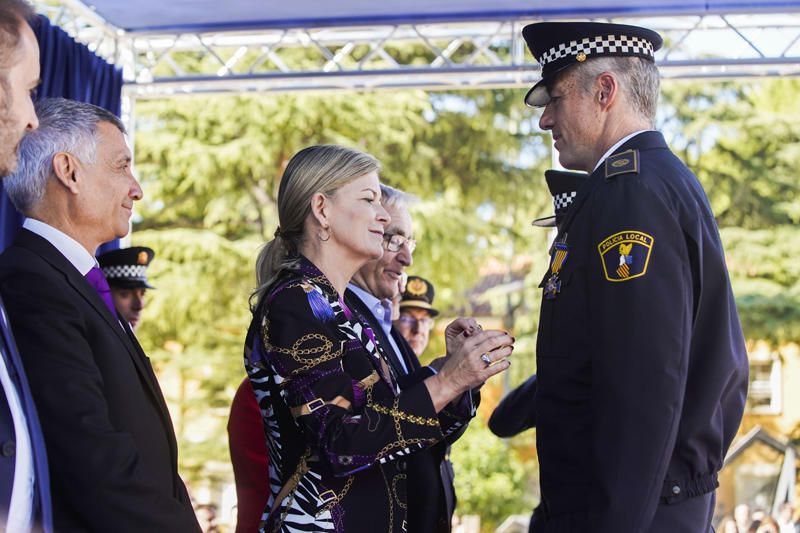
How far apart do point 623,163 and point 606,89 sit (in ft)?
0.82

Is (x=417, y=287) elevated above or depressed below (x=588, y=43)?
below

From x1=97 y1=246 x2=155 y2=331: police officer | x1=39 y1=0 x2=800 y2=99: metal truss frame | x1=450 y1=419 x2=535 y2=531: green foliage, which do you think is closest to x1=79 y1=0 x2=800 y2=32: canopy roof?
x1=39 y1=0 x2=800 y2=99: metal truss frame

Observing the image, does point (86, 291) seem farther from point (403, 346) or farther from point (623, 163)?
point (403, 346)

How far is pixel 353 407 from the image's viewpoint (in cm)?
243

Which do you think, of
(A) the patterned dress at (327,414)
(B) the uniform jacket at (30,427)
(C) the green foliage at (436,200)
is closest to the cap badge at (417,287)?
(A) the patterned dress at (327,414)

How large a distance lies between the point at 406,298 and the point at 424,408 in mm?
3118

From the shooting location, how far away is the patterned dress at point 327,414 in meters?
2.39

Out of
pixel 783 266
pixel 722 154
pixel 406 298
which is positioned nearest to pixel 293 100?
pixel 722 154

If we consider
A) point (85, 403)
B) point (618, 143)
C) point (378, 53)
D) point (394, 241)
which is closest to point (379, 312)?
point (394, 241)

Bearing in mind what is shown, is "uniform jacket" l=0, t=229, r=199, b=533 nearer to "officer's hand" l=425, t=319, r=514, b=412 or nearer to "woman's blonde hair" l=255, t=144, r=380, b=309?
"woman's blonde hair" l=255, t=144, r=380, b=309

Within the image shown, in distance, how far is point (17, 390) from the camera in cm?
186

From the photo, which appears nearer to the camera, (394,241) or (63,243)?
(63,243)

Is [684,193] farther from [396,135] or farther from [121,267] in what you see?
[396,135]

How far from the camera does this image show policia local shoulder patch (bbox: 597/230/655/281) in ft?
7.23
